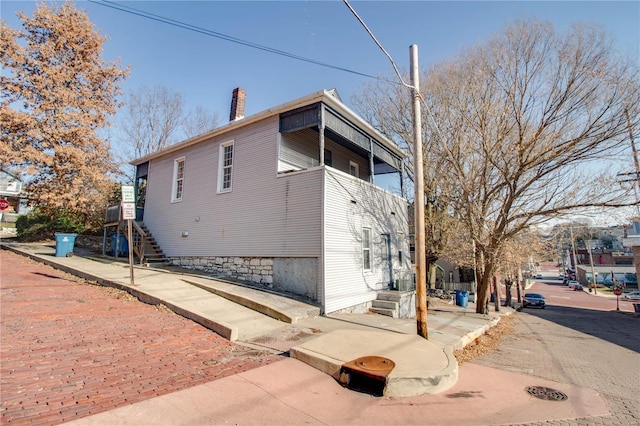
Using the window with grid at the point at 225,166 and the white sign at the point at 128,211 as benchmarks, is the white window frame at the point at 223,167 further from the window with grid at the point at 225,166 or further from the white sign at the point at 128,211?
the white sign at the point at 128,211

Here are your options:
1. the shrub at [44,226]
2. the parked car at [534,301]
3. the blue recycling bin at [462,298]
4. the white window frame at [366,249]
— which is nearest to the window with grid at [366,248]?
the white window frame at [366,249]

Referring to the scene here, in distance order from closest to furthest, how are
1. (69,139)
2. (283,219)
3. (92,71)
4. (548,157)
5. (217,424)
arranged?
(217,424), (283,219), (548,157), (69,139), (92,71)

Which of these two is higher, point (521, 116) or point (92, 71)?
point (92, 71)

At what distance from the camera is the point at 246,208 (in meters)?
11.5

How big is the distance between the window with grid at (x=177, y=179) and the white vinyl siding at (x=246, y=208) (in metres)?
0.46

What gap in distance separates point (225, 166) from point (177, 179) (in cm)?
359

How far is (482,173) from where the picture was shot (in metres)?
12.9

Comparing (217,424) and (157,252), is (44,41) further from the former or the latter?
(217,424)

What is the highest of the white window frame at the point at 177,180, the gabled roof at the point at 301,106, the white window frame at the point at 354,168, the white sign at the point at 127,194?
the gabled roof at the point at 301,106

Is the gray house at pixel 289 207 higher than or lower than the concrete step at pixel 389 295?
higher

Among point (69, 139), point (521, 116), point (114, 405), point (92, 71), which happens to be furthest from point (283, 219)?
point (92, 71)

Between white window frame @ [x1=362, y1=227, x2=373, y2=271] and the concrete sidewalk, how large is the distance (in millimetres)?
3395

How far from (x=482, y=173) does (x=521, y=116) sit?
251cm

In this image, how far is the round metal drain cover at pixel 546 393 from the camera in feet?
16.3
